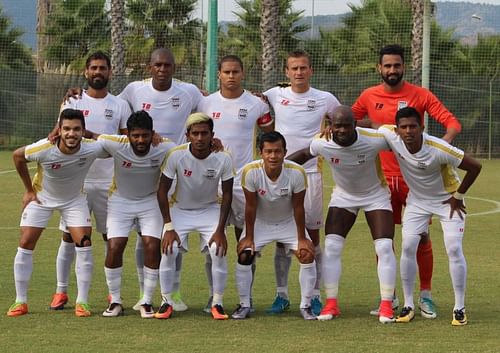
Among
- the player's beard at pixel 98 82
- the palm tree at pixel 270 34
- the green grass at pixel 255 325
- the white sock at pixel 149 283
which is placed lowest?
the green grass at pixel 255 325

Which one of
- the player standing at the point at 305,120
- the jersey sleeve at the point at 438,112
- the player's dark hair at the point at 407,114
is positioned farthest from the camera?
the player standing at the point at 305,120

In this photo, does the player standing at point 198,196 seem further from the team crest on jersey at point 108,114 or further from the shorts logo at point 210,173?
the team crest on jersey at point 108,114

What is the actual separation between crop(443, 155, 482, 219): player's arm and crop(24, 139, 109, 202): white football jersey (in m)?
2.76

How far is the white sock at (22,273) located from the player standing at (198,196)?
1.08 m

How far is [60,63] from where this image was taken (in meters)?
38.1

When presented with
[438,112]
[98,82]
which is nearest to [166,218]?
[98,82]

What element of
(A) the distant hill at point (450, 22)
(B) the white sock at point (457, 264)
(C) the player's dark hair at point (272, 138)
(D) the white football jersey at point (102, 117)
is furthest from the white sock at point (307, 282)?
(A) the distant hill at point (450, 22)

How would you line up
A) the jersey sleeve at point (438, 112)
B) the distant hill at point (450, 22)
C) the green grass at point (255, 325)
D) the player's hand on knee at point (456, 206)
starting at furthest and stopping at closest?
the distant hill at point (450, 22), the jersey sleeve at point (438, 112), the player's hand on knee at point (456, 206), the green grass at point (255, 325)

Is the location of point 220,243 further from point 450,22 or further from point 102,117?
point 450,22

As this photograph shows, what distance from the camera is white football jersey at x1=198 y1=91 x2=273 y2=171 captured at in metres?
9.16

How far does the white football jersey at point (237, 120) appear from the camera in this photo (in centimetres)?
916

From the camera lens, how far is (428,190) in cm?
868

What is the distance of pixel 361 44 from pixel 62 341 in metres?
28.3

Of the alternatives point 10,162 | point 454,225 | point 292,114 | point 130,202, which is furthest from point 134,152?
point 10,162
